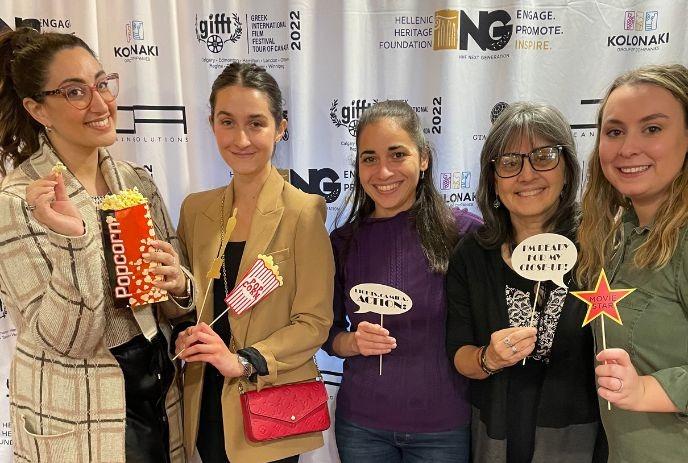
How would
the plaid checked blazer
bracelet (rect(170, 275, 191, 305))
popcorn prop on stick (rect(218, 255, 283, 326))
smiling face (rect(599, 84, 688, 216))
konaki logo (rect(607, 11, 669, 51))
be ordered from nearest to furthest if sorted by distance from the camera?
smiling face (rect(599, 84, 688, 216)), the plaid checked blazer, popcorn prop on stick (rect(218, 255, 283, 326)), bracelet (rect(170, 275, 191, 305)), konaki logo (rect(607, 11, 669, 51))

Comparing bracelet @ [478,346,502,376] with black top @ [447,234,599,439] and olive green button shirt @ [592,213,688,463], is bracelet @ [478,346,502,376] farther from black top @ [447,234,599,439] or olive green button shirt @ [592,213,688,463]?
olive green button shirt @ [592,213,688,463]

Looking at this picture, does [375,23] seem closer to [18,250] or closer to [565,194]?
[565,194]

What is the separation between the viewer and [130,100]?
2857 millimetres

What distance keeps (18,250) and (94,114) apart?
54 cm

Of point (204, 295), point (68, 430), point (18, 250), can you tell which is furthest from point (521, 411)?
point (18, 250)

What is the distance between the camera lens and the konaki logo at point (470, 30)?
8.84 ft

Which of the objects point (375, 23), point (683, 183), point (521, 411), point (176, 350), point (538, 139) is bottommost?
point (521, 411)

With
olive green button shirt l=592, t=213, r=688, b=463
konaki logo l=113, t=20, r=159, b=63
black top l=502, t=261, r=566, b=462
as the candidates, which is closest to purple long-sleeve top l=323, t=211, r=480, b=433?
black top l=502, t=261, r=566, b=462

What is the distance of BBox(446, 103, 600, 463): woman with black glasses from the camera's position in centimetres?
183

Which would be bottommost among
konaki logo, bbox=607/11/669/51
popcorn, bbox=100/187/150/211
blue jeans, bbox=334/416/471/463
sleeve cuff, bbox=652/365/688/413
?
blue jeans, bbox=334/416/471/463

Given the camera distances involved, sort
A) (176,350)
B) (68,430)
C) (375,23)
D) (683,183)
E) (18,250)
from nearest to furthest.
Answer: (683,183) < (18,250) < (68,430) < (176,350) < (375,23)

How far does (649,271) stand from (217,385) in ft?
5.06

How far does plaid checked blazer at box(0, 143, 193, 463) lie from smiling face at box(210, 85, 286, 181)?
0.42 meters

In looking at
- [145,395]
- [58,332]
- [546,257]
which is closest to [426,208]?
[546,257]
